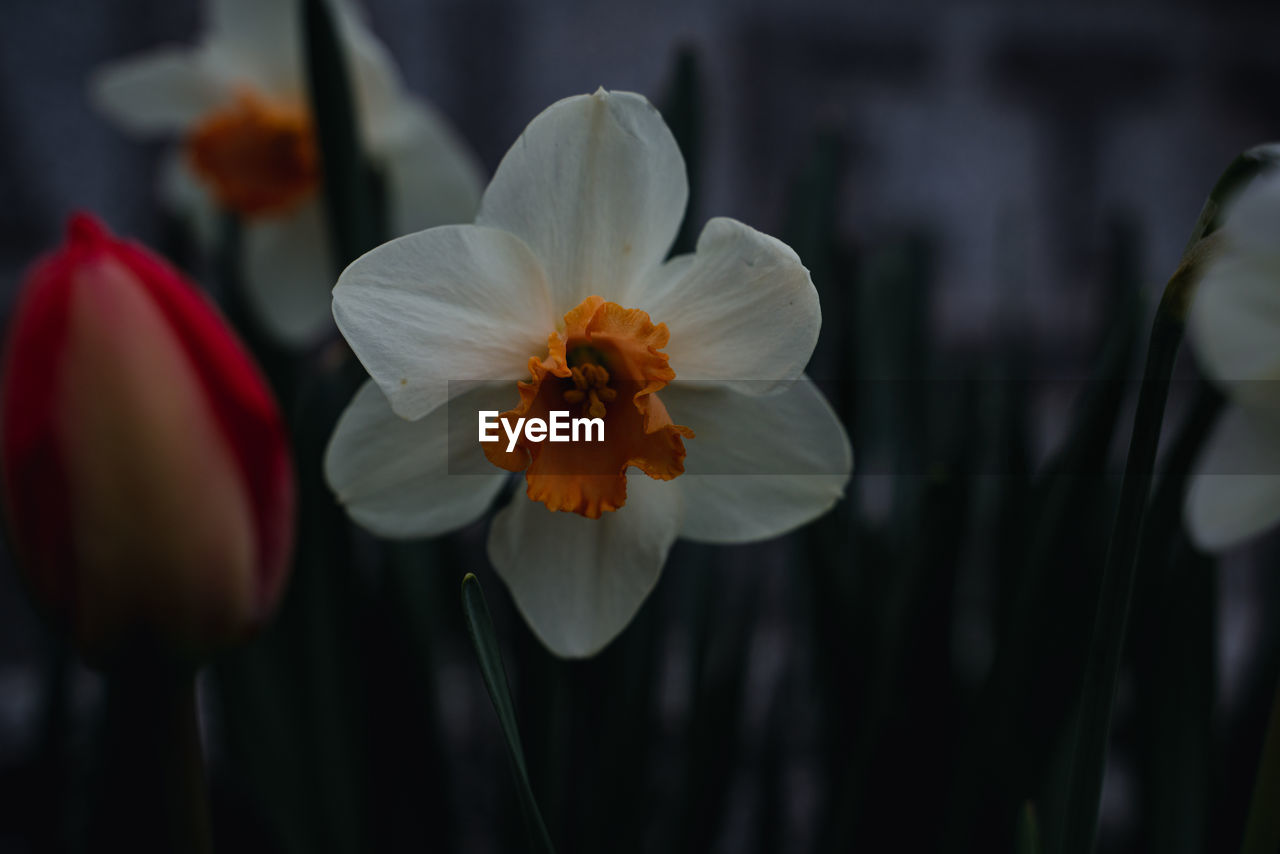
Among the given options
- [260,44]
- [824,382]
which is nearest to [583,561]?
[824,382]

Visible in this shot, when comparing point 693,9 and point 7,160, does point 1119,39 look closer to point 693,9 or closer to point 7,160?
point 693,9

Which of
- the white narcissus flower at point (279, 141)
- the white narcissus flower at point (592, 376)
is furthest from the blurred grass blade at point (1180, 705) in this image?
the white narcissus flower at point (279, 141)

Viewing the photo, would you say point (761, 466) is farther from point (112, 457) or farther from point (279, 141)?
→ point (279, 141)

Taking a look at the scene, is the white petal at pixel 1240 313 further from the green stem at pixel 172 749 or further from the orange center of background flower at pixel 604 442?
the green stem at pixel 172 749

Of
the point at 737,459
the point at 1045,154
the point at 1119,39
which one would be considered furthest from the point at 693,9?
the point at 737,459

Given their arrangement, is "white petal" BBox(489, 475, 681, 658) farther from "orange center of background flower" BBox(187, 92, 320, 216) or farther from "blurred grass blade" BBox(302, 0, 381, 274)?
"orange center of background flower" BBox(187, 92, 320, 216)

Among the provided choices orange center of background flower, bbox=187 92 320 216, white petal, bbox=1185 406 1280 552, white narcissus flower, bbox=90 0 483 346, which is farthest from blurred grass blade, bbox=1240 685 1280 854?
orange center of background flower, bbox=187 92 320 216
